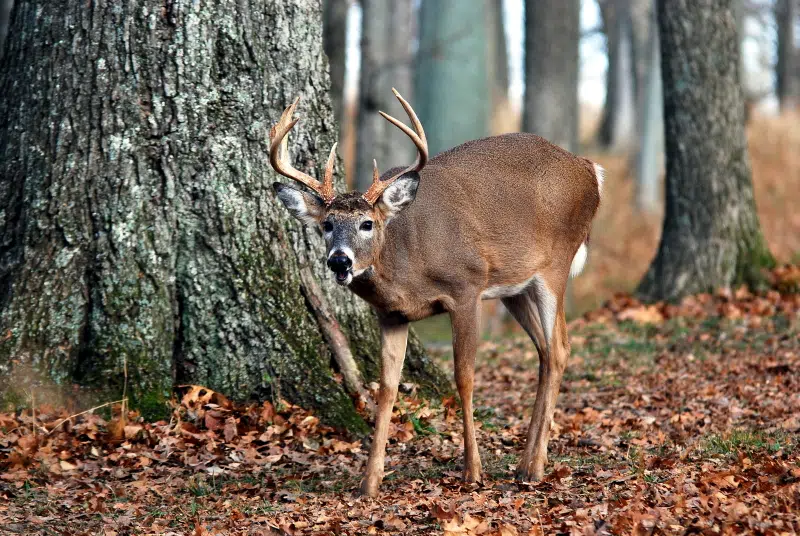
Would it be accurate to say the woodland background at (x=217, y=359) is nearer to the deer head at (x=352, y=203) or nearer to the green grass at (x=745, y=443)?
the green grass at (x=745, y=443)

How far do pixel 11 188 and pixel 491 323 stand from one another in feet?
32.1

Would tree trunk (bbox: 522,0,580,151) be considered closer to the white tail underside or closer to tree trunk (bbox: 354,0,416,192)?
tree trunk (bbox: 354,0,416,192)

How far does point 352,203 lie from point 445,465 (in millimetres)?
1706

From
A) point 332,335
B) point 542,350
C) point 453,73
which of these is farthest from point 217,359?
point 453,73

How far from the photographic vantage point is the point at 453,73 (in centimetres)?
1969

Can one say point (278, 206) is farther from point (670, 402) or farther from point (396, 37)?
point (396, 37)

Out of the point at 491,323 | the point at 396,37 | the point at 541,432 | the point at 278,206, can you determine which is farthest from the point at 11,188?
the point at 396,37

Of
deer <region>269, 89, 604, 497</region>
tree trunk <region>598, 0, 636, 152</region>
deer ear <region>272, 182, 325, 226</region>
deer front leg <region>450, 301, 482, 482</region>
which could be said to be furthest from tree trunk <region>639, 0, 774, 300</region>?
tree trunk <region>598, 0, 636, 152</region>

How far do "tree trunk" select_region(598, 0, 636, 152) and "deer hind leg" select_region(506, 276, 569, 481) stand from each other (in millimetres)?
19882

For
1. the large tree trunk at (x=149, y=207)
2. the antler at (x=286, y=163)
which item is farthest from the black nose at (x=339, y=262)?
the large tree trunk at (x=149, y=207)

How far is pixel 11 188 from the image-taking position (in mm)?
6801

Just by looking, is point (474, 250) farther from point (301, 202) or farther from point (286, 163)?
point (286, 163)

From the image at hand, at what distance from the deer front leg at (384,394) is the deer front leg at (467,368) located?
316mm

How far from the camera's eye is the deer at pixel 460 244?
5891 mm
